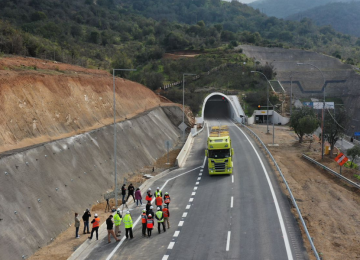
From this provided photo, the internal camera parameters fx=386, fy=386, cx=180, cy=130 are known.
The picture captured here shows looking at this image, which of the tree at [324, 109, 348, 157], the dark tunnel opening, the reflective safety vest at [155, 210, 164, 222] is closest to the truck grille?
the reflective safety vest at [155, 210, 164, 222]

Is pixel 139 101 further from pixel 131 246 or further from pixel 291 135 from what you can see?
pixel 131 246

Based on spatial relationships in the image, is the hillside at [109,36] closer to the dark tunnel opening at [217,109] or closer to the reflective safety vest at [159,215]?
the dark tunnel opening at [217,109]

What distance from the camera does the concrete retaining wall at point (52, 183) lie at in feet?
54.9

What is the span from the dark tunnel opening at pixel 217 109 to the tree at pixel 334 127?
1652 inches

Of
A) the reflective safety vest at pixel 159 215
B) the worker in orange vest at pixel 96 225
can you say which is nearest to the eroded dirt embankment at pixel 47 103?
the worker in orange vest at pixel 96 225

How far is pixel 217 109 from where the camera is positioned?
299 ft

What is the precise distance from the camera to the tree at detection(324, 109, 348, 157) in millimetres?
38219

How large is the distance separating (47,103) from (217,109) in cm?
6430

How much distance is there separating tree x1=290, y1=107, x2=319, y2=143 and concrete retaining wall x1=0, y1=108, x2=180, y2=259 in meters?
19.5

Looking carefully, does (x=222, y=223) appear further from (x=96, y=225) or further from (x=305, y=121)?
(x=305, y=121)

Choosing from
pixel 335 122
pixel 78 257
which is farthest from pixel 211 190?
pixel 335 122

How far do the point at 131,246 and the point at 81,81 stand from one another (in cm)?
2445

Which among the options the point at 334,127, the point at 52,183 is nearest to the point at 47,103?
the point at 52,183

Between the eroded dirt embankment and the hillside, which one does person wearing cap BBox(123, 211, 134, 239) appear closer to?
the eroded dirt embankment
